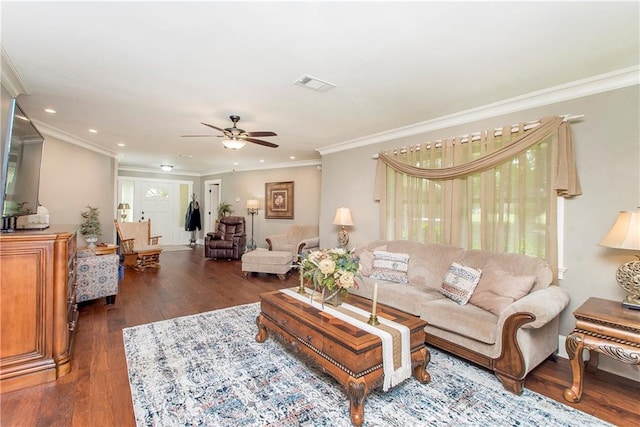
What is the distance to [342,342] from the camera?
6.15ft

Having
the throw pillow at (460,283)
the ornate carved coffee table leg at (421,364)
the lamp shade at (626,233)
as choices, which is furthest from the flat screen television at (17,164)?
the lamp shade at (626,233)

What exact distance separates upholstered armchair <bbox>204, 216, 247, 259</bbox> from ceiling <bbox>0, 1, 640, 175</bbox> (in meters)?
3.94

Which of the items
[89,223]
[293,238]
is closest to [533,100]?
[293,238]

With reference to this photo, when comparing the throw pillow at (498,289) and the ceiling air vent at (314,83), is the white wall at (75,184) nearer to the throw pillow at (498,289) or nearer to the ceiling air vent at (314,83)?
the ceiling air vent at (314,83)

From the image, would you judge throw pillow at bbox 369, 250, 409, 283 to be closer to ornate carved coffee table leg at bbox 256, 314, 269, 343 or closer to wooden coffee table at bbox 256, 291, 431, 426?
wooden coffee table at bbox 256, 291, 431, 426

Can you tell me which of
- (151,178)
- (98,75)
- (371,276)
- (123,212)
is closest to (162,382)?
(371,276)

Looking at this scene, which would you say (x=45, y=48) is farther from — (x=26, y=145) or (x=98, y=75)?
(x=26, y=145)

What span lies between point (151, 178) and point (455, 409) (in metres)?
9.73

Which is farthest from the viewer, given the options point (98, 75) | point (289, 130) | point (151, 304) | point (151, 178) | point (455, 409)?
point (151, 178)

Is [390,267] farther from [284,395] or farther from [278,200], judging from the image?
[278,200]

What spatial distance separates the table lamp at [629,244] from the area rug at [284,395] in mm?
976

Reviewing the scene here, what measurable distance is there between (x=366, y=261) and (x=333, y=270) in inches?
67.5

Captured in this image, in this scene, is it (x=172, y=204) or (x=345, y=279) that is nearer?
(x=345, y=279)

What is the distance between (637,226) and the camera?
2129 mm
